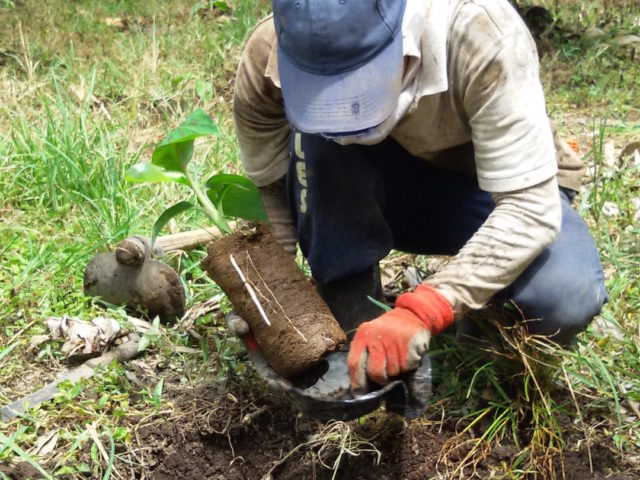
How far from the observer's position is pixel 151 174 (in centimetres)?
192

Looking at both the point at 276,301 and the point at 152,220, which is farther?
the point at 152,220

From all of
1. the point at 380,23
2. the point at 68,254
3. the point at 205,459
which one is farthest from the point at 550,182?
the point at 68,254

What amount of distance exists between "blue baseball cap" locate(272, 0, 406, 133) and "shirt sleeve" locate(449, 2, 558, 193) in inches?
6.4

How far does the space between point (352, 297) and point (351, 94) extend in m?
0.72

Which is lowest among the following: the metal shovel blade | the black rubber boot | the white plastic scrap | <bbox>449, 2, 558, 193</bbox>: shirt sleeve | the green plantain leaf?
the white plastic scrap

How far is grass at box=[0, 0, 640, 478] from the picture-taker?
1.91 m

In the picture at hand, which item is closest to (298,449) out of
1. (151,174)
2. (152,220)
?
(151,174)

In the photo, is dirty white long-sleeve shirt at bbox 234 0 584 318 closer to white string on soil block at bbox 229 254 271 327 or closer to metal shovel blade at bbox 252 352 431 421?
metal shovel blade at bbox 252 352 431 421

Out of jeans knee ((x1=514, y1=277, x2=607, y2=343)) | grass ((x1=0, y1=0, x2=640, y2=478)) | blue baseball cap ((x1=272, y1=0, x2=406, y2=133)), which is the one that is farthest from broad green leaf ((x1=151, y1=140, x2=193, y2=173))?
jeans knee ((x1=514, y1=277, x2=607, y2=343))

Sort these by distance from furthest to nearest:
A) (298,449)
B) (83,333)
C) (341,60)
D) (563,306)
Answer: (83,333) < (298,449) < (563,306) < (341,60)

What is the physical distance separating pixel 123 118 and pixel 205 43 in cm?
84

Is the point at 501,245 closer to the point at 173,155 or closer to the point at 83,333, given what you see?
the point at 173,155

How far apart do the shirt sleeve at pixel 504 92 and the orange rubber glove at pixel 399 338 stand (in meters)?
0.27

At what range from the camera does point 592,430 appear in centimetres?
190
